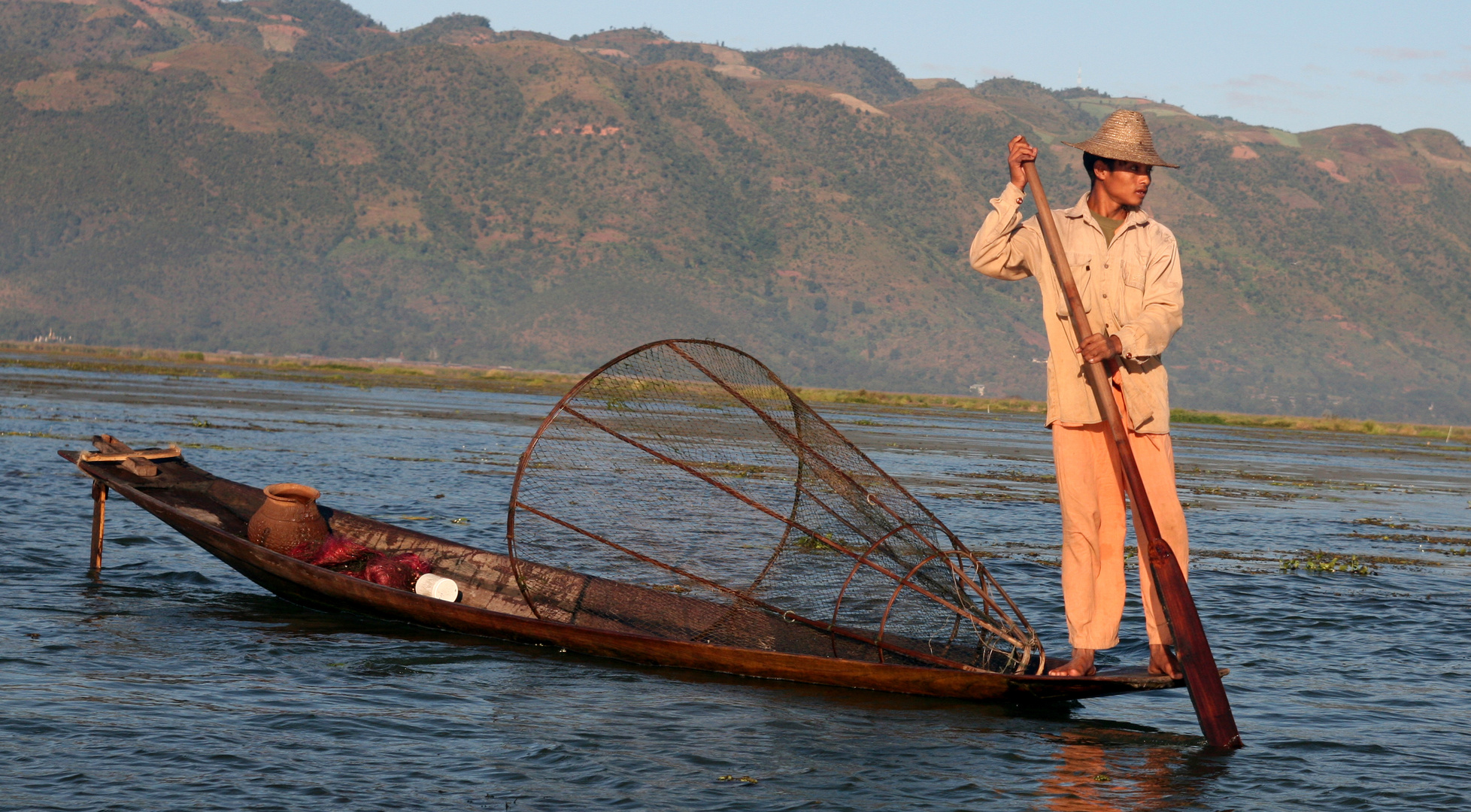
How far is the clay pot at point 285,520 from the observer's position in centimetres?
941

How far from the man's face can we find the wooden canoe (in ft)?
7.65

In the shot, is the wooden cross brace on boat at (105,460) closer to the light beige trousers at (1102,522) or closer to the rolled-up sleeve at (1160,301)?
the light beige trousers at (1102,522)

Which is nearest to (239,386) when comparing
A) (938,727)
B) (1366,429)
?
(938,727)

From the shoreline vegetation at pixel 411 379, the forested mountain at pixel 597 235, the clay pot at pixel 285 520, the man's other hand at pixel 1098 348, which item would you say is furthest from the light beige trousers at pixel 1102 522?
the forested mountain at pixel 597 235

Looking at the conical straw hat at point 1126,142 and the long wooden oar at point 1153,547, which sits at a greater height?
the conical straw hat at point 1126,142

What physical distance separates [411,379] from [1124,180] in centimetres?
6342

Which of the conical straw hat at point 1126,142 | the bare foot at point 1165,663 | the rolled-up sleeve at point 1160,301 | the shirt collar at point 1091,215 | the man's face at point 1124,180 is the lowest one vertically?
the bare foot at point 1165,663

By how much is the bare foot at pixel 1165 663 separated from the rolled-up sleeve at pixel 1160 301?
4.90 ft

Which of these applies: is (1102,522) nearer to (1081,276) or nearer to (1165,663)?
(1165,663)

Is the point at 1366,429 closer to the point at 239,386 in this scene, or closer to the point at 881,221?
the point at 239,386

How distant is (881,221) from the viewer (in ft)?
513

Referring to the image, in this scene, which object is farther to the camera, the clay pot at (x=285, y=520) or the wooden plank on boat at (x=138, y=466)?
the wooden plank on boat at (x=138, y=466)

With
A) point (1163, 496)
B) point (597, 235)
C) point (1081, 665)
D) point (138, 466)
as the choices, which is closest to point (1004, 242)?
point (1163, 496)

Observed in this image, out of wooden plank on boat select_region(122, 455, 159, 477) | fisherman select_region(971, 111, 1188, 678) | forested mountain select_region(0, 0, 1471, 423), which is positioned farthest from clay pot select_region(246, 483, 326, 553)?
forested mountain select_region(0, 0, 1471, 423)
